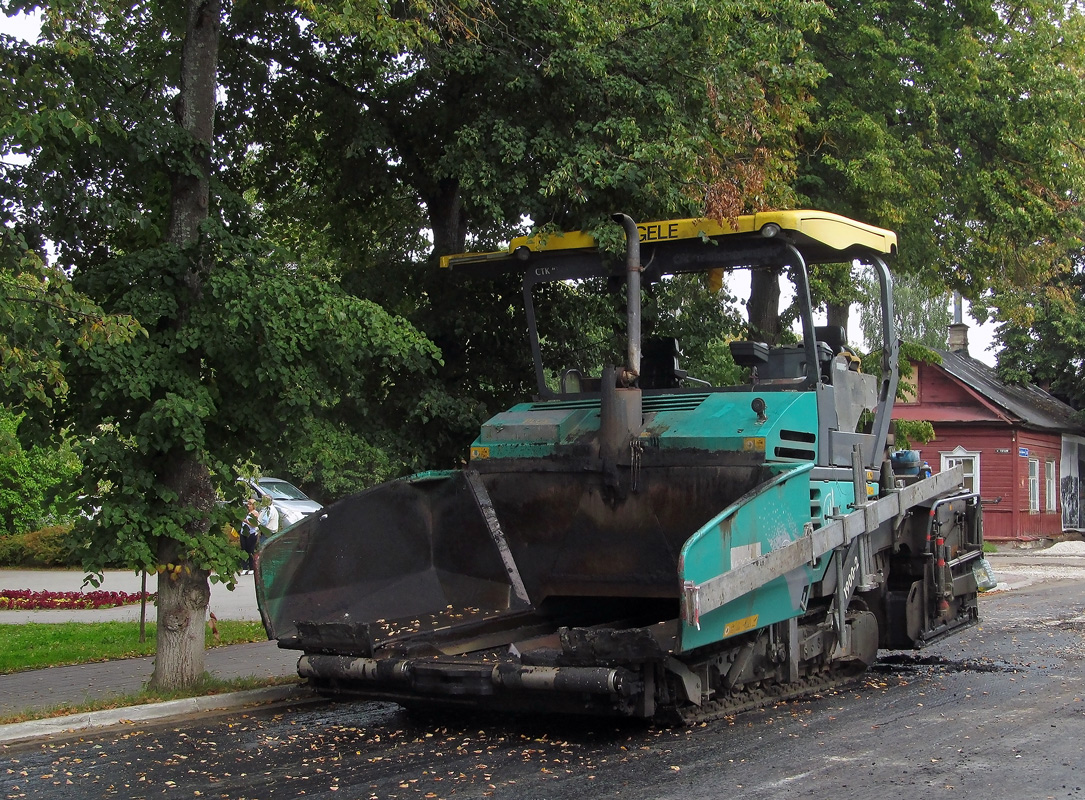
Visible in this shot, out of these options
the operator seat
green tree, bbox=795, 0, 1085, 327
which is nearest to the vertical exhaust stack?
the operator seat

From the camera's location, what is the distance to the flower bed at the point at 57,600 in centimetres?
1639

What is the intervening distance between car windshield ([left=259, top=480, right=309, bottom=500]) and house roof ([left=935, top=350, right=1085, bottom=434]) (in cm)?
1836

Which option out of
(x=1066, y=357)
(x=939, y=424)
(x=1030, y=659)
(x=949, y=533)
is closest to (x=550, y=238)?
(x=949, y=533)

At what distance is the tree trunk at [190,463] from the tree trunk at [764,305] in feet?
14.2

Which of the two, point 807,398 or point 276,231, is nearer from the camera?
point 807,398

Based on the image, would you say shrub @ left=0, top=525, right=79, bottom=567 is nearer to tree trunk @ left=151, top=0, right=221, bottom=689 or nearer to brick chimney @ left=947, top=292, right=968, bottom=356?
tree trunk @ left=151, top=0, right=221, bottom=689

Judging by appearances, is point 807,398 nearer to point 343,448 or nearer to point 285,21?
point 343,448

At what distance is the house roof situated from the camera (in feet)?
112

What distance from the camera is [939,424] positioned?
113 feet

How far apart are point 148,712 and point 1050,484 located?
33514 mm

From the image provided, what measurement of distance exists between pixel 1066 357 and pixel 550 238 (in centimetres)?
2969

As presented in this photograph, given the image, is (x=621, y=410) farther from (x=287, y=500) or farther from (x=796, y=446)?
(x=287, y=500)

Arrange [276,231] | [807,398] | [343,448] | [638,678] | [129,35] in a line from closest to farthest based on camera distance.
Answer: [638,678]
[807,398]
[343,448]
[129,35]
[276,231]

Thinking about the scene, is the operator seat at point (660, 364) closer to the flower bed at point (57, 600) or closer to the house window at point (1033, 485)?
the flower bed at point (57, 600)
